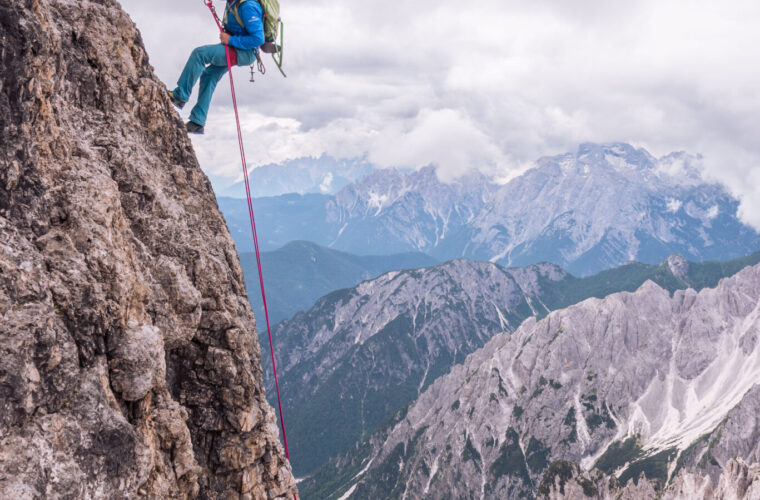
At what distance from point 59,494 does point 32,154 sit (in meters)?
7.23

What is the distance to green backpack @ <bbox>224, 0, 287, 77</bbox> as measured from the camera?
61.3ft

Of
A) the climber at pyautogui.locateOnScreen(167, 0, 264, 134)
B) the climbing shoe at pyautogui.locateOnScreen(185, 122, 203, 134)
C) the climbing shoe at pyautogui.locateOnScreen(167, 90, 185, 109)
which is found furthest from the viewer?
the climbing shoe at pyautogui.locateOnScreen(185, 122, 203, 134)

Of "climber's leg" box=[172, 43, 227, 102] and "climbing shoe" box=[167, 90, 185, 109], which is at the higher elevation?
"climber's leg" box=[172, 43, 227, 102]

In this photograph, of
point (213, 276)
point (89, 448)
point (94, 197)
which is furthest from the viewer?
point (213, 276)

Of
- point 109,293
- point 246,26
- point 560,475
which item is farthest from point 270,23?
point 560,475

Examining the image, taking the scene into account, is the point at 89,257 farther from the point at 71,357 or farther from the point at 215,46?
the point at 215,46

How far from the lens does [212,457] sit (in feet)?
50.9

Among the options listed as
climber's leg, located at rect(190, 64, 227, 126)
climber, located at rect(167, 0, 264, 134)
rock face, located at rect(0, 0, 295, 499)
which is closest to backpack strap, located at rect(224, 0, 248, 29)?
climber, located at rect(167, 0, 264, 134)

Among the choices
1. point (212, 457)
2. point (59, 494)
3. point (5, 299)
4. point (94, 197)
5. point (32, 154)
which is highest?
point (32, 154)

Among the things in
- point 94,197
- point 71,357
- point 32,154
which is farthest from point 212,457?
point 32,154

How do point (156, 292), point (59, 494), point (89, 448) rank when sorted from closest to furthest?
1. point (59, 494)
2. point (89, 448)
3. point (156, 292)

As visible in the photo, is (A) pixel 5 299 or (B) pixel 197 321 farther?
(B) pixel 197 321

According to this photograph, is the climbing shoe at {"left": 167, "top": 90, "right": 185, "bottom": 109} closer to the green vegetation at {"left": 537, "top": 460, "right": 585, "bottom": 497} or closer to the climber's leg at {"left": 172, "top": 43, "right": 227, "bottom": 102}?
the climber's leg at {"left": 172, "top": 43, "right": 227, "bottom": 102}

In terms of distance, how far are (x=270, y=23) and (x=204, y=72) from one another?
3.19 meters
